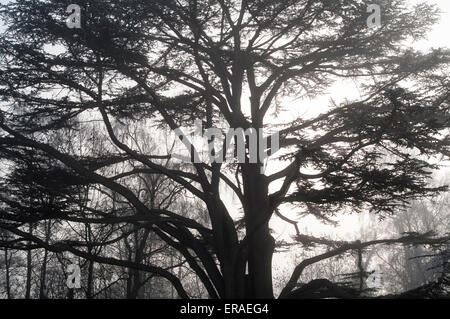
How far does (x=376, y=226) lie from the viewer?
3177 cm

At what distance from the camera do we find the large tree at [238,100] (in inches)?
252

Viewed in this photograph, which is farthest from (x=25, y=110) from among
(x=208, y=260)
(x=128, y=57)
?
(x=208, y=260)

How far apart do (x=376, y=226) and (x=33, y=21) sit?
1203 inches

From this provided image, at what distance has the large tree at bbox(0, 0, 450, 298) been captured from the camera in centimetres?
640
